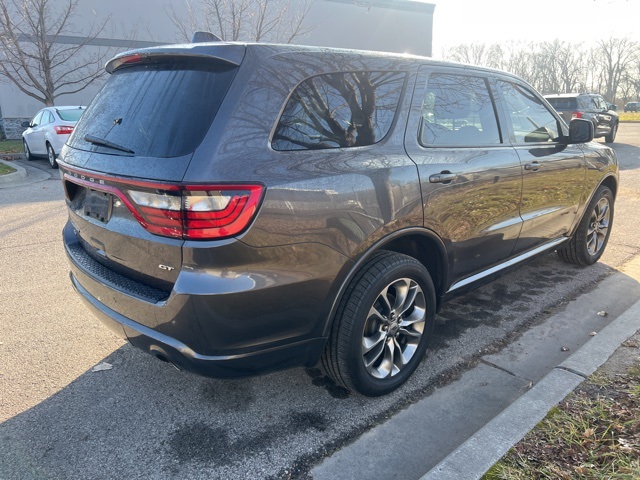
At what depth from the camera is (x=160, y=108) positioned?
2361 mm

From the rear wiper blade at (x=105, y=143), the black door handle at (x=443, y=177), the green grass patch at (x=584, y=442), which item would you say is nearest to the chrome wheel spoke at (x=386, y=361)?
the green grass patch at (x=584, y=442)

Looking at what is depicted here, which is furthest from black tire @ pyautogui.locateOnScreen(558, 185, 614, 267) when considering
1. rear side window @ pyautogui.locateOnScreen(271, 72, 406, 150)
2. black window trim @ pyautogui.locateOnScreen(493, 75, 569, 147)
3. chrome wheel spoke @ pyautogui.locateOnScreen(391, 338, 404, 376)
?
rear side window @ pyautogui.locateOnScreen(271, 72, 406, 150)

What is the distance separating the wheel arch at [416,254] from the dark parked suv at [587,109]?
14853mm

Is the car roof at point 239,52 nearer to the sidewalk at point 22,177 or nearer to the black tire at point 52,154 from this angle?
the sidewalk at point 22,177

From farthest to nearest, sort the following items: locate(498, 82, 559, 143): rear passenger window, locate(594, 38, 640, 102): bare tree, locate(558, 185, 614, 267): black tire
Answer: locate(594, 38, 640, 102): bare tree
locate(558, 185, 614, 267): black tire
locate(498, 82, 559, 143): rear passenger window

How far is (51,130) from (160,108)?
36.1 ft

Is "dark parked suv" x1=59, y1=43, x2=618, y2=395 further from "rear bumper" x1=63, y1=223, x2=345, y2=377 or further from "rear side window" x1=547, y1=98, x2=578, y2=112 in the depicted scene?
"rear side window" x1=547, y1=98, x2=578, y2=112

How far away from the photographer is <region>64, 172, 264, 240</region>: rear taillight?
2.03 m

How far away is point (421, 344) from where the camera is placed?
3043 millimetres

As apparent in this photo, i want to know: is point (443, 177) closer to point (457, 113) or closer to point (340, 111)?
point (457, 113)

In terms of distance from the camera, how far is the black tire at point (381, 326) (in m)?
2.54

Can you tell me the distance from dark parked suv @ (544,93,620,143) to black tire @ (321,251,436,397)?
1516 centimetres

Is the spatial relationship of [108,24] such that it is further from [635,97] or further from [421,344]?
[635,97]

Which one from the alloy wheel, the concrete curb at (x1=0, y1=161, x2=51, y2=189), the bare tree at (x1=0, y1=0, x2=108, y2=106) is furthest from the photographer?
the bare tree at (x1=0, y1=0, x2=108, y2=106)
